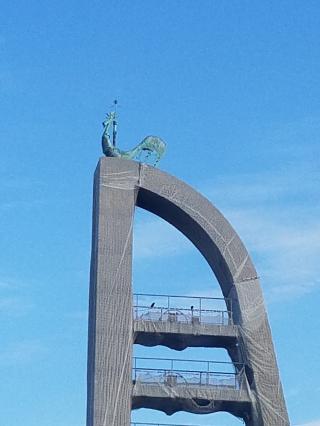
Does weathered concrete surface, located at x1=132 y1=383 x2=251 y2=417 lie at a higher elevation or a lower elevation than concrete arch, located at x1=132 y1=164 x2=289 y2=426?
lower

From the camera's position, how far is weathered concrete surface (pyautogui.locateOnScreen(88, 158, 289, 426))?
37.0 m

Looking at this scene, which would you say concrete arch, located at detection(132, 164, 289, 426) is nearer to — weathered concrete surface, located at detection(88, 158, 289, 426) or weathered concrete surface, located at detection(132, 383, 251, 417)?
weathered concrete surface, located at detection(88, 158, 289, 426)

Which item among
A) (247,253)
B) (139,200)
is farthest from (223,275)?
(139,200)

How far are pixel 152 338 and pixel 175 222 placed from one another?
4.12 metres

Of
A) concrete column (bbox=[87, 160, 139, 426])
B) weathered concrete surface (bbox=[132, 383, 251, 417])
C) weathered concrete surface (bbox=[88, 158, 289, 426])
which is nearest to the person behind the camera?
concrete column (bbox=[87, 160, 139, 426])

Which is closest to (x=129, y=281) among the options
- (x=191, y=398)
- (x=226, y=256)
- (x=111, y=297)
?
(x=111, y=297)

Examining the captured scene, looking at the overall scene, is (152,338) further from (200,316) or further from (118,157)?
(118,157)

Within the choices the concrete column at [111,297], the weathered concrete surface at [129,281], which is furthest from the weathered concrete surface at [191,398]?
the concrete column at [111,297]

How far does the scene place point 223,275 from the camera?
132 ft

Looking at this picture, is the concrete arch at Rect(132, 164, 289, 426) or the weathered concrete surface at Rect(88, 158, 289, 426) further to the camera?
the concrete arch at Rect(132, 164, 289, 426)

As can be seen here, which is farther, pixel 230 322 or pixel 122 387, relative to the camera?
pixel 230 322

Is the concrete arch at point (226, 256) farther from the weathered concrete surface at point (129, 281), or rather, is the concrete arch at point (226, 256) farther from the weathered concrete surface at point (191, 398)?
the weathered concrete surface at point (191, 398)

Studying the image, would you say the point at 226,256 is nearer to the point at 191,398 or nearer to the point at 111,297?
the point at 111,297

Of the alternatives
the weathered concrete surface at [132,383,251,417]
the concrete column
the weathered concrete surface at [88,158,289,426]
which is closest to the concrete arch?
the weathered concrete surface at [88,158,289,426]
